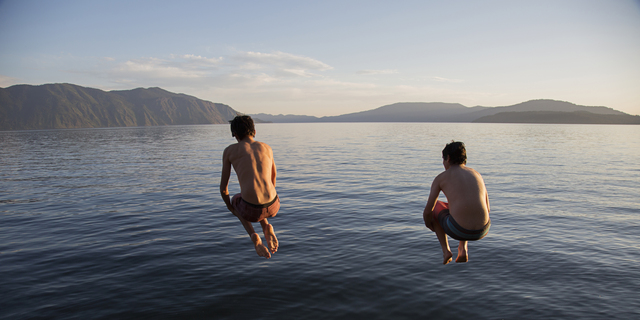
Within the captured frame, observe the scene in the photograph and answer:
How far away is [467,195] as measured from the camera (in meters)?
5.99

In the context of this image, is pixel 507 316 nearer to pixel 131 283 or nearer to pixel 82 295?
pixel 131 283

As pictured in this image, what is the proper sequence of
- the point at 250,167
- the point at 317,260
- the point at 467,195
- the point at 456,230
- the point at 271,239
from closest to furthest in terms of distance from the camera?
the point at 467,195 < the point at 456,230 < the point at 250,167 < the point at 271,239 < the point at 317,260

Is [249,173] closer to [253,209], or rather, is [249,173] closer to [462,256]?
[253,209]

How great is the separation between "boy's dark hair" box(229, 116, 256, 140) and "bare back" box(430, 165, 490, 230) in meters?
3.39

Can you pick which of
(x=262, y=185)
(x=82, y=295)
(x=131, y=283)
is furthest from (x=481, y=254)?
(x=82, y=295)

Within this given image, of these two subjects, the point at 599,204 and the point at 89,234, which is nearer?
the point at 89,234

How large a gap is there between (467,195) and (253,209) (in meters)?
3.65

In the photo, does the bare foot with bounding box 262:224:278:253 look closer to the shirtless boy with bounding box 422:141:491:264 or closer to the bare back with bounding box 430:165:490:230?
the shirtless boy with bounding box 422:141:491:264

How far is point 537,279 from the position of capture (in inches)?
323

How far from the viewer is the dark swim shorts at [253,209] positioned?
6.40 meters

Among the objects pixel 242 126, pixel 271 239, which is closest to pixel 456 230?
pixel 271 239

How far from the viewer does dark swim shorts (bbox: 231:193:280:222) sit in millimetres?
6402

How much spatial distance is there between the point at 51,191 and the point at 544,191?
27.3 metres

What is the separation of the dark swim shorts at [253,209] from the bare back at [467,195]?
2880mm
